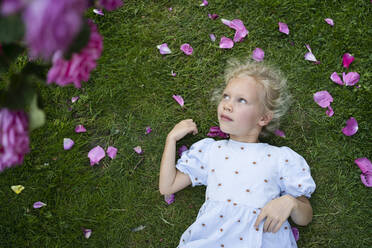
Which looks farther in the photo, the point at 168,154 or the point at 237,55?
the point at 237,55

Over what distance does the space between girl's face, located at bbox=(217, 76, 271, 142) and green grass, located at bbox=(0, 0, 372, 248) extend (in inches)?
16.5

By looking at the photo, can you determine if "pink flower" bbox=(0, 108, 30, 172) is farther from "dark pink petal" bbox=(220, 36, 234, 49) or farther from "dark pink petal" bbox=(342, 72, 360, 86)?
"dark pink petal" bbox=(342, 72, 360, 86)

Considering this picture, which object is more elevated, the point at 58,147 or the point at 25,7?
the point at 25,7

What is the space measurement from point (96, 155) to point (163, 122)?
53 cm

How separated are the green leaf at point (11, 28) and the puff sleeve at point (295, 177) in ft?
6.00

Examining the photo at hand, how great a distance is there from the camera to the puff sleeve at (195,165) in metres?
2.28

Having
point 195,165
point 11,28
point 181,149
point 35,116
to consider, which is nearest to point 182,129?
point 181,149

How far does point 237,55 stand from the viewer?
2609 millimetres

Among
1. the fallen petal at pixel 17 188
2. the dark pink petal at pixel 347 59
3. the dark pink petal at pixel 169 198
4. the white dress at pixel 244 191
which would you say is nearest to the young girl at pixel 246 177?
the white dress at pixel 244 191

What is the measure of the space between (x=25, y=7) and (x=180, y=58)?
2192mm

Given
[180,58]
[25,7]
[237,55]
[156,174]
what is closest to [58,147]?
[156,174]

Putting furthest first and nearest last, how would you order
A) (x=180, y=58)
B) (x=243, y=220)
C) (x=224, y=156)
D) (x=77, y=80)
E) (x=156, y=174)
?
(x=180, y=58) < (x=156, y=174) < (x=224, y=156) < (x=243, y=220) < (x=77, y=80)

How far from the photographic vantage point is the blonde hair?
2172mm

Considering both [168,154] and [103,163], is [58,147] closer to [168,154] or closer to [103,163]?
[103,163]
